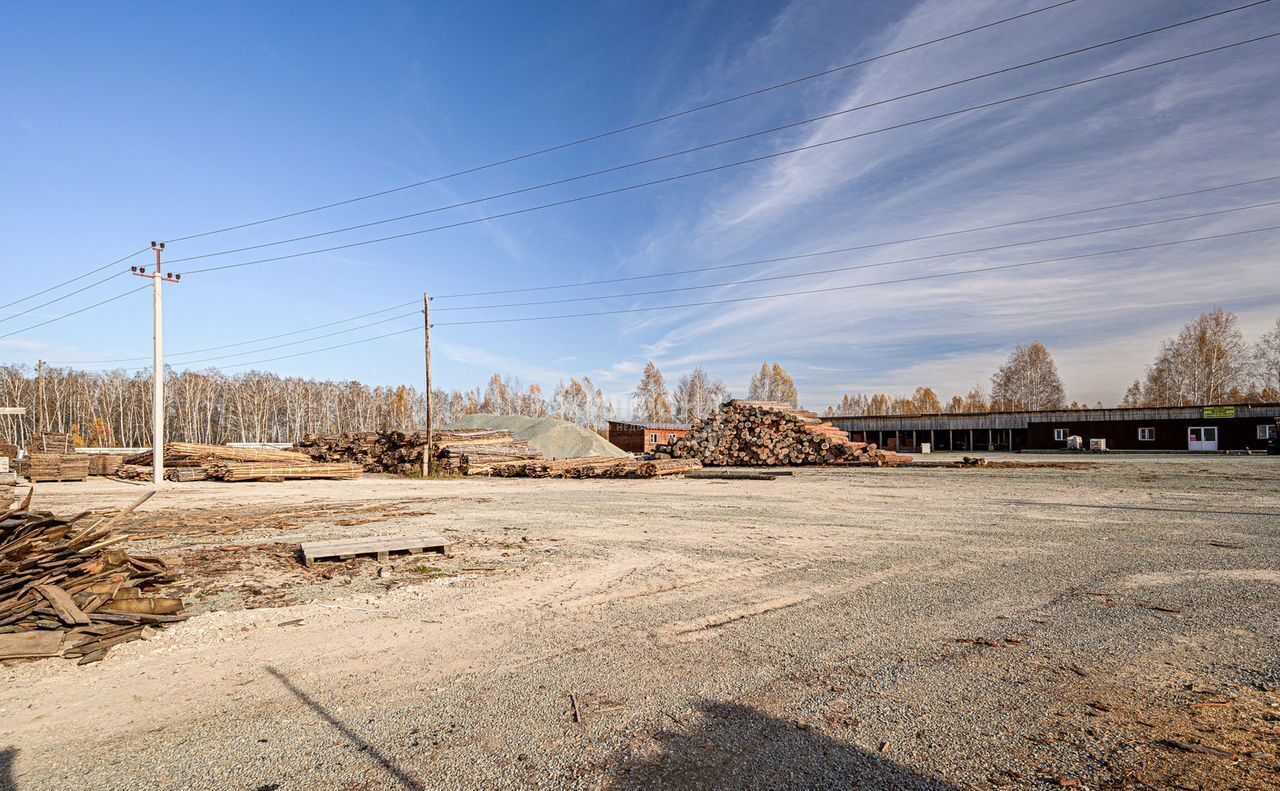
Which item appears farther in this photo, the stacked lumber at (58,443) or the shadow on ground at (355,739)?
the stacked lumber at (58,443)

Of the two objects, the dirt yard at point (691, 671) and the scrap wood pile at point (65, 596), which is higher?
the scrap wood pile at point (65, 596)

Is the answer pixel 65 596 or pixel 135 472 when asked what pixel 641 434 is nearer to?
pixel 135 472

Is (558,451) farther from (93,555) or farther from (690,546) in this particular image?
(93,555)

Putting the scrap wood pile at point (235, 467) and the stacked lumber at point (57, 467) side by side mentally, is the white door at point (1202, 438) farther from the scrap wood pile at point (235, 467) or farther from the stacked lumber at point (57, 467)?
the stacked lumber at point (57, 467)

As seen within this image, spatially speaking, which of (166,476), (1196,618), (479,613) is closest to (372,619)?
(479,613)

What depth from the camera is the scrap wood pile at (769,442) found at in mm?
31047

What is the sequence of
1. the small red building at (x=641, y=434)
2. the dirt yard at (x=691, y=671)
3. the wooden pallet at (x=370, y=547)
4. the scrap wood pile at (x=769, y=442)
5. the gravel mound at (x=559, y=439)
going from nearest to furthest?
the dirt yard at (x=691, y=671) → the wooden pallet at (x=370, y=547) → the scrap wood pile at (x=769, y=442) → the gravel mound at (x=559, y=439) → the small red building at (x=641, y=434)

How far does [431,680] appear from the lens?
427cm

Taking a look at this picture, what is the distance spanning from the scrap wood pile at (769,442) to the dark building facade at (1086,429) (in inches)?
1032

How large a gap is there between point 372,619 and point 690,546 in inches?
191

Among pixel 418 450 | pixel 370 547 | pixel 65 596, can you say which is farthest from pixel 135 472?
pixel 65 596

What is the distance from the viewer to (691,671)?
170 inches

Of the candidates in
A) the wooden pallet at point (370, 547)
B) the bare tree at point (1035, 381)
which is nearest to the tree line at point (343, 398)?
the bare tree at point (1035, 381)

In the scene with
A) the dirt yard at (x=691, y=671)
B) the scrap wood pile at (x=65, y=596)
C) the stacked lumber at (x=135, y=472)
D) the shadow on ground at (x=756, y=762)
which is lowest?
the stacked lumber at (x=135, y=472)
